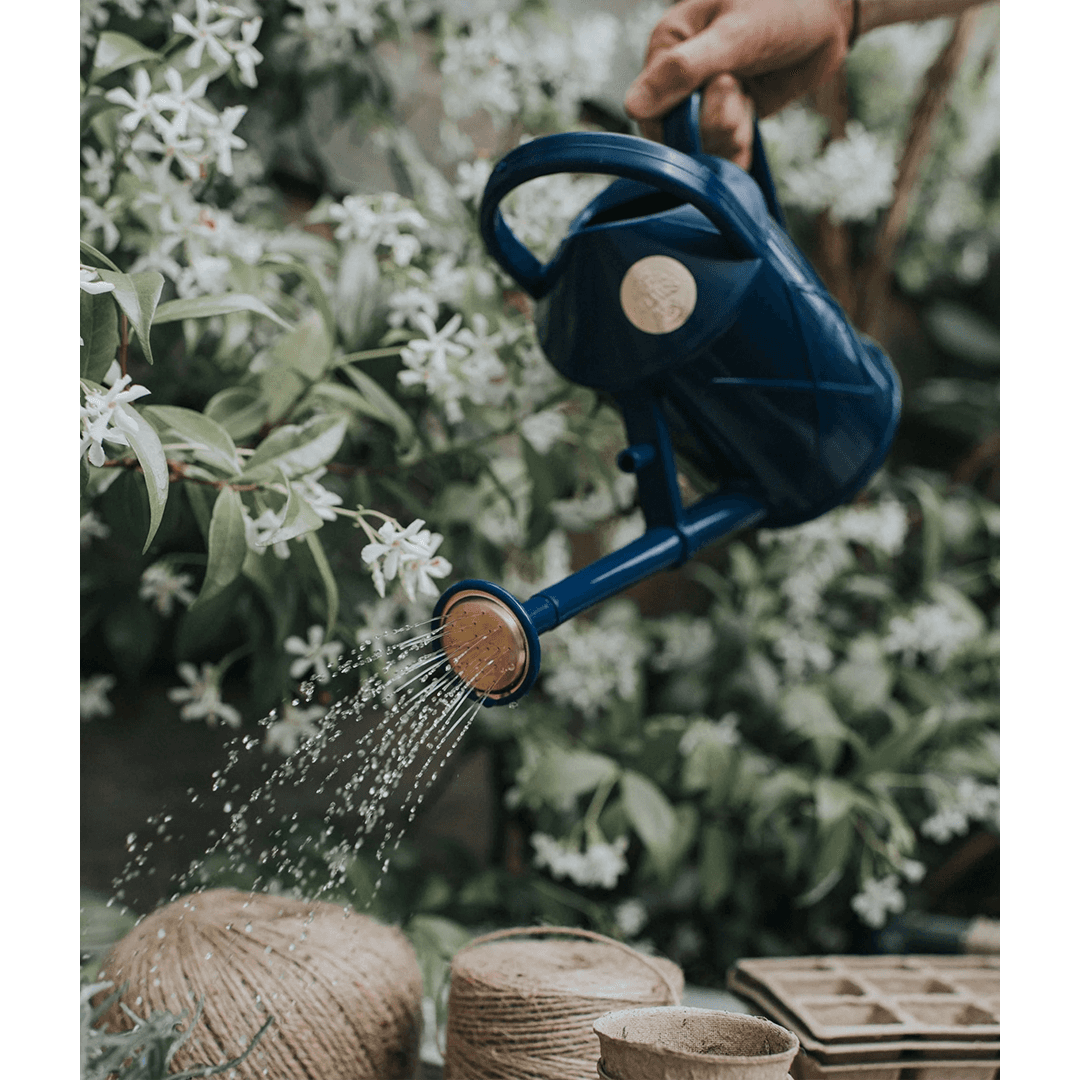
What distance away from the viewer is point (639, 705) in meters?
1.28

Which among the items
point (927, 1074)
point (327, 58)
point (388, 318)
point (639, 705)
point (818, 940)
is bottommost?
point (818, 940)

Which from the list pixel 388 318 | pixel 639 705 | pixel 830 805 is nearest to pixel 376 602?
pixel 388 318

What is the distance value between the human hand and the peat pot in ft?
2.14

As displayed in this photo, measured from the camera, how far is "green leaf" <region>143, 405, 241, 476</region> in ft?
2.12

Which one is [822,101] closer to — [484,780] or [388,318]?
[388,318]

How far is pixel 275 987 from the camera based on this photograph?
68 cm

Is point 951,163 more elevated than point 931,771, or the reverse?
point 951,163

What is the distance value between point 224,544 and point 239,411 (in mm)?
180

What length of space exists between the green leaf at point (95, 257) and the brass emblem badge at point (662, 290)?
1.09ft

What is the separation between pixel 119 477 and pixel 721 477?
47cm

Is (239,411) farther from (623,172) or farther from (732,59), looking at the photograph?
(732,59)

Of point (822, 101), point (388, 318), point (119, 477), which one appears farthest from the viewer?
point (822, 101)

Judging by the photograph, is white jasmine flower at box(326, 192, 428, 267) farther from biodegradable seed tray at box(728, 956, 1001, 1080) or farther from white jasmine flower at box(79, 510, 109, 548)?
biodegradable seed tray at box(728, 956, 1001, 1080)

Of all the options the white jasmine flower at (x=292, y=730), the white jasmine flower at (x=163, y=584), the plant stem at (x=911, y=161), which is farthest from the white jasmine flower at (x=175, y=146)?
the plant stem at (x=911, y=161)
